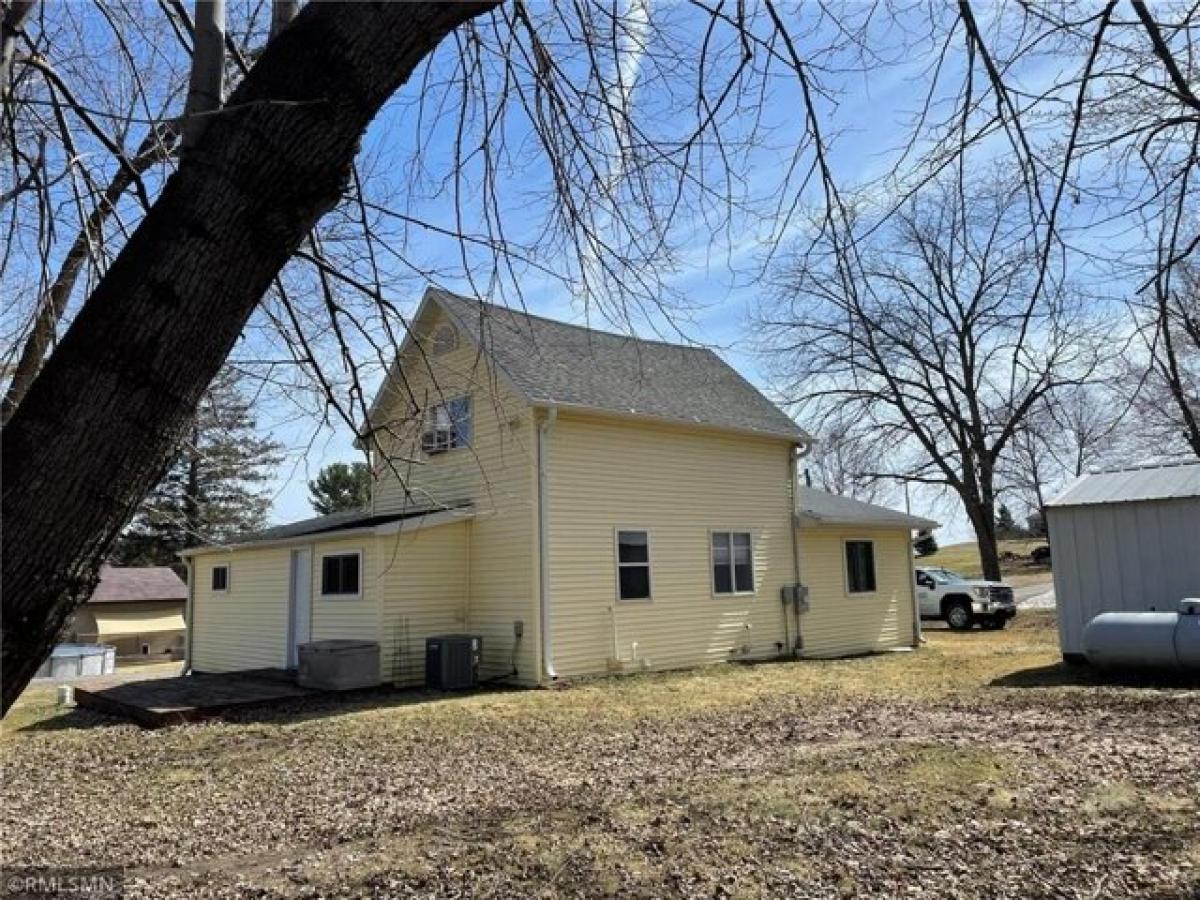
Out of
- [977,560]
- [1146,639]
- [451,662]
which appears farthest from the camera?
[977,560]

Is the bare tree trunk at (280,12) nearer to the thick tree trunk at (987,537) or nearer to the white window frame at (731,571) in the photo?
the white window frame at (731,571)

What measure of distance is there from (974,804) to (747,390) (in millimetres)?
14115

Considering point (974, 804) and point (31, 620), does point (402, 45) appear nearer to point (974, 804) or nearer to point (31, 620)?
point (31, 620)

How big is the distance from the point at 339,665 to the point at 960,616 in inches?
693

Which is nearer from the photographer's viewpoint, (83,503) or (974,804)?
(83,503)

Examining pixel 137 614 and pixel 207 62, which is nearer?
pixel 207 62

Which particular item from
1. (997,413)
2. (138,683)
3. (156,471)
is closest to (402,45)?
(156,471)

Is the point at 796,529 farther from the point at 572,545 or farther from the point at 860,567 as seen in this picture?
the point at 572,545

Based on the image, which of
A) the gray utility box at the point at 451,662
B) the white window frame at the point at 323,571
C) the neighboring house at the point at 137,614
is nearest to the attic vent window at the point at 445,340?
the white window frame at the point at 323,571

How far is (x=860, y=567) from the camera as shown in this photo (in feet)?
61.3

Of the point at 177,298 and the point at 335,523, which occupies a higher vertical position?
the point at 335,523

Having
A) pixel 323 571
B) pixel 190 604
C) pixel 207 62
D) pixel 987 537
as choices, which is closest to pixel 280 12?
pixel 207 62

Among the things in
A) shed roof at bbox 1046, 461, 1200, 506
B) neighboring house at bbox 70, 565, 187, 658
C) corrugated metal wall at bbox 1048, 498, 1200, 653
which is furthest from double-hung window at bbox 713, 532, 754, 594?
neighboring house at bbox 70, 565, 187, 658

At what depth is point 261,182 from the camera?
6.87ft
